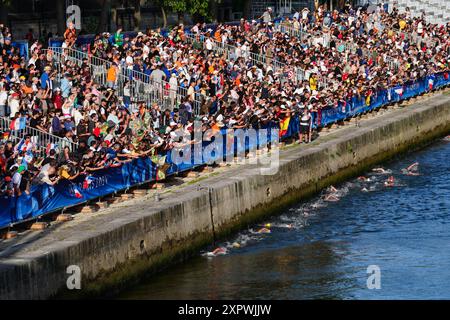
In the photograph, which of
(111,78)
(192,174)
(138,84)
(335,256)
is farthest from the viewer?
(138,84)

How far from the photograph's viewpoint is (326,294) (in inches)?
1313

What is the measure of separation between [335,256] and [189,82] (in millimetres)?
13061

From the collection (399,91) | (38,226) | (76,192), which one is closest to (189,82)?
(76,192)

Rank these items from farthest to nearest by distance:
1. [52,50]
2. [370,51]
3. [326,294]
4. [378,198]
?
[370,51] < [378,198] < [52,50] < [326,294]

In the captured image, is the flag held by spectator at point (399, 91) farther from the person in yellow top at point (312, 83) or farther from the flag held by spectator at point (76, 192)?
the flag held by spectator at point (76, 192)

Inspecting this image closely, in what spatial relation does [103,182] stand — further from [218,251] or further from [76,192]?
[218,251]

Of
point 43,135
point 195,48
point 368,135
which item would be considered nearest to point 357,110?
point 368,135

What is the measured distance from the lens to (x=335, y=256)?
3769 centimetres

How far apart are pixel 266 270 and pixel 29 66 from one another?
10995mm

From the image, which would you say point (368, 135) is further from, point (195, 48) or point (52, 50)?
point (52, 50)

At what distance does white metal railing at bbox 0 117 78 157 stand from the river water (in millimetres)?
4741

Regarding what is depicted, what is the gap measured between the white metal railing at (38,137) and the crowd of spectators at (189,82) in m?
0.10

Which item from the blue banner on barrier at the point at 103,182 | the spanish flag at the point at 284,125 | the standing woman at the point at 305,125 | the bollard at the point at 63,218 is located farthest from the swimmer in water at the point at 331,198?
the bollard at the point at 63,218

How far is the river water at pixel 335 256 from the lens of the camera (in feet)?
110
